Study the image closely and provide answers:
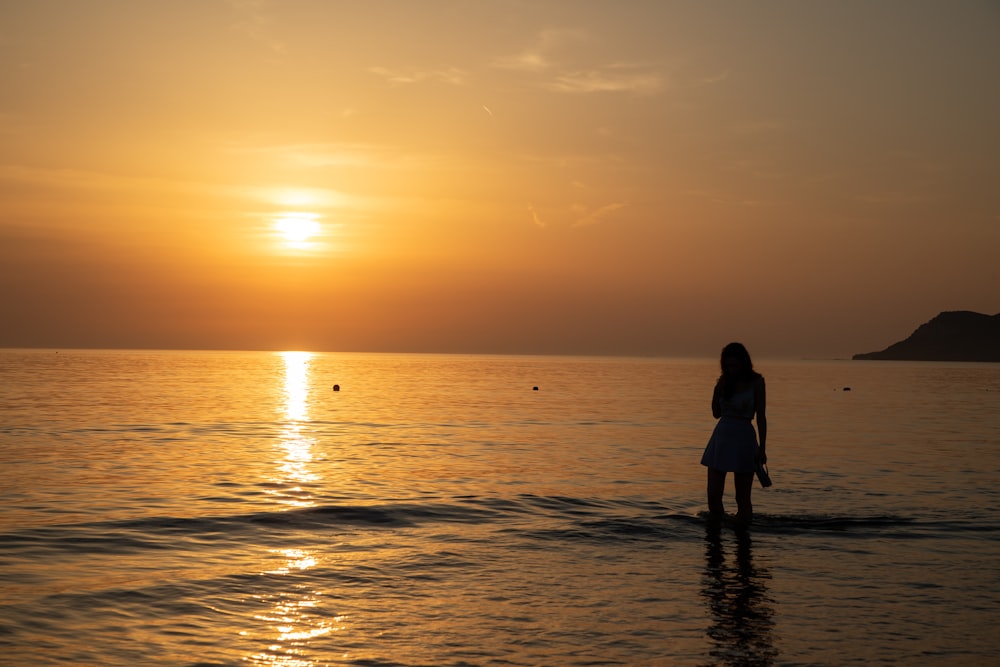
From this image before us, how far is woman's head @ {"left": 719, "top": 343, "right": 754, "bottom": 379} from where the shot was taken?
14.8m

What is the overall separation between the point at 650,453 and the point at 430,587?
19076mm

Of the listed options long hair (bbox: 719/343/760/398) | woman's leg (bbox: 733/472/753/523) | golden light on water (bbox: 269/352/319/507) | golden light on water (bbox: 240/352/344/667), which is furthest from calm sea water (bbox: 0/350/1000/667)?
long hair (bbox: 719/343/760/398)

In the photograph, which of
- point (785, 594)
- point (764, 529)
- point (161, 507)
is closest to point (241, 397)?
point (161, 507)

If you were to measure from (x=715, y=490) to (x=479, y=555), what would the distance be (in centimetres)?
467

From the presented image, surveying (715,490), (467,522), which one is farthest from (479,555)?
(715,490)

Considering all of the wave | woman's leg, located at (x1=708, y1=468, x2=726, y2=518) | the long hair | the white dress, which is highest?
the long hair

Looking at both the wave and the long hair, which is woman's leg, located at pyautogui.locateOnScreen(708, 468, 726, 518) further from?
the long hair

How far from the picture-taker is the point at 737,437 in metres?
15.0

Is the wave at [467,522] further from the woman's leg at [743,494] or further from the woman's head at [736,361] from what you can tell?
the woman's head at [736,361]

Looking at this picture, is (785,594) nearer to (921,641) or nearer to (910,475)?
(921,641)

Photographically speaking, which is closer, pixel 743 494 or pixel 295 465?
pixel 743 494

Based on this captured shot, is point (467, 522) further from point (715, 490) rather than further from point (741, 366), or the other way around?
point (741, 366)

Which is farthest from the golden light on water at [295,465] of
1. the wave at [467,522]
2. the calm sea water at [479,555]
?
the wave at [467,522]

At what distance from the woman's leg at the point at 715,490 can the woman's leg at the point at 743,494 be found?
29cm
